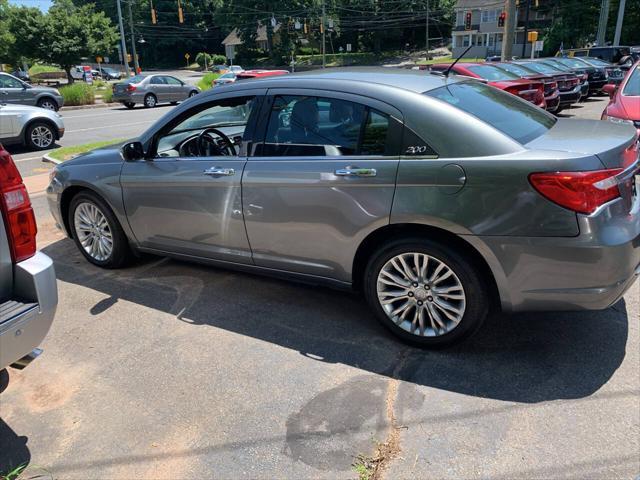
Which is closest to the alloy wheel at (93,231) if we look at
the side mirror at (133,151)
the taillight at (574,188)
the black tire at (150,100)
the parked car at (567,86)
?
the side mirror at (133,151)

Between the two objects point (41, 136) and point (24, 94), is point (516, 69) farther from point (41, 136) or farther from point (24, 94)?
point (24, 94)

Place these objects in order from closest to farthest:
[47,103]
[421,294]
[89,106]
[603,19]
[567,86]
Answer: [421,294], [567,86], [47,103], [89,106], [603,19]

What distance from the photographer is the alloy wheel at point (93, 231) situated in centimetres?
486

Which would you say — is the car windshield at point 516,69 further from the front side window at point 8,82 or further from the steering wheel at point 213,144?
the front side window at point 8,82

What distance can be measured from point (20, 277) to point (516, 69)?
580 inches

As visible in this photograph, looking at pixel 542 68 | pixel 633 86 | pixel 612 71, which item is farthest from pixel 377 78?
pixel 612 71

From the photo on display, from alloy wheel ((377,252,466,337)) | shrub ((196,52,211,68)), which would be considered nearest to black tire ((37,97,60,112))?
alloy wheel ((377,252,466,337))

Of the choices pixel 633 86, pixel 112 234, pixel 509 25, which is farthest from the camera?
pixel 509 25

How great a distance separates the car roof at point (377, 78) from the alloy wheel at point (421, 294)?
1.13 meters

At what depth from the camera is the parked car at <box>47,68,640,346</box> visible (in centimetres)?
294

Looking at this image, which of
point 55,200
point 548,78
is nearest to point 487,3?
point 548,78

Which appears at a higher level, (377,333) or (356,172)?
(356,172)

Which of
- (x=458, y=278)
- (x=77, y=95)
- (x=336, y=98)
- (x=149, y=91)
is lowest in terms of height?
(x=77, y=95)

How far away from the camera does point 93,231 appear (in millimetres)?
4953
